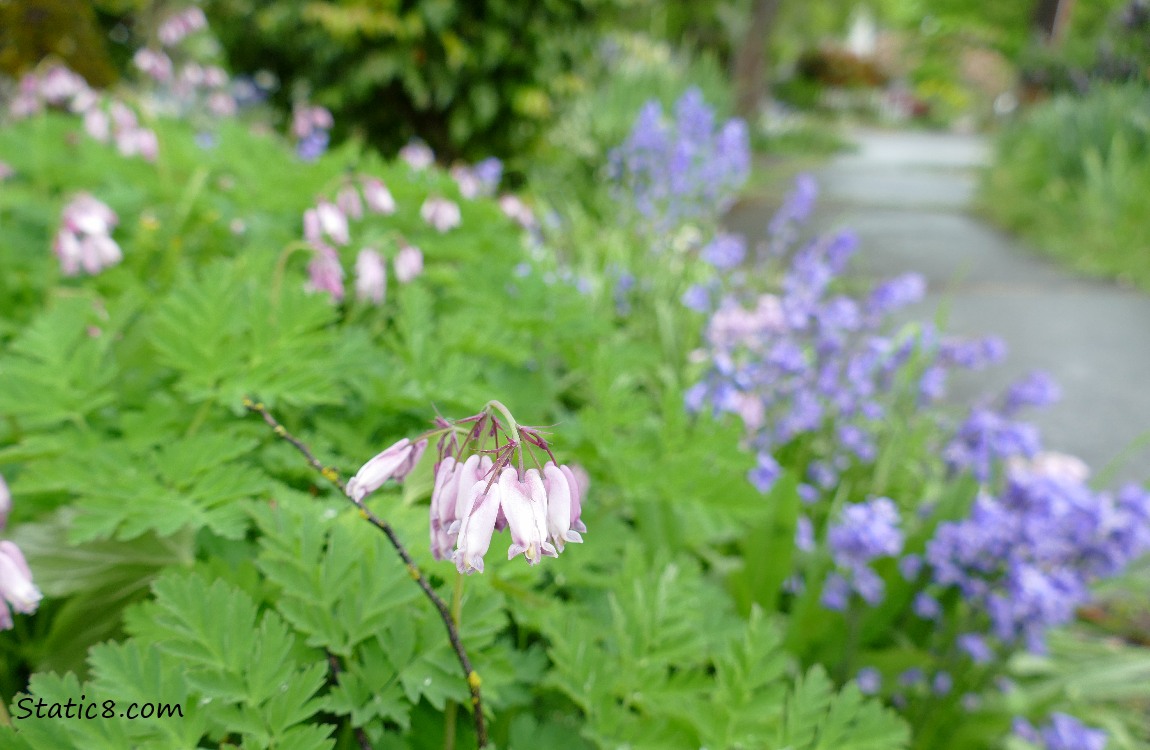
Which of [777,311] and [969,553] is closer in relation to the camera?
[969,553]

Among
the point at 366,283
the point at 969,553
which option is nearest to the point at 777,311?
the point at 969,553

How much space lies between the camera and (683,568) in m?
1.30

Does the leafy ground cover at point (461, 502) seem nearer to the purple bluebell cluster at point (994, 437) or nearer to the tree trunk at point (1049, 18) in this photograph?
the purple bluebell cluster at point (994, 437)

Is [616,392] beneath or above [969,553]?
above

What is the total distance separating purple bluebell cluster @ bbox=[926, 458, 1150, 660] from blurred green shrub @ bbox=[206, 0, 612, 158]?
4435 mm

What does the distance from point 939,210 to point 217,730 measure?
10076 millimetres

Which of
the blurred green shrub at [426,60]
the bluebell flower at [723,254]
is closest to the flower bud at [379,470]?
the bluebell flower at [723,254]

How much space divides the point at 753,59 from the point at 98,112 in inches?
476

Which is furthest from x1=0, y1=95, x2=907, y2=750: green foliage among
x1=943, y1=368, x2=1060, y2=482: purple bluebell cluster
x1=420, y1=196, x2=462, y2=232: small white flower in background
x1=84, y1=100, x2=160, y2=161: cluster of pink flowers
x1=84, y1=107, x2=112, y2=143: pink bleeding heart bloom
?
x1=84, y1=107, x2=112, y2=143: pink bleeding heart bloom

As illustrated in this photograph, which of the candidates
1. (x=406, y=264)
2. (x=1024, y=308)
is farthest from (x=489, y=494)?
(x=1024, y=308)

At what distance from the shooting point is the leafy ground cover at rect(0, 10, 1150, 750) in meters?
0.89

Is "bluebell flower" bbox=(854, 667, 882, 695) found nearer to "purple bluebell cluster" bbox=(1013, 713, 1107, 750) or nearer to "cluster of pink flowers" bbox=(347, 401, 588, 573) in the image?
"purple bluebell cluster" bbox=(1013, 713, 1107, 750)

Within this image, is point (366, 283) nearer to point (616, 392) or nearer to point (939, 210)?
point (616, 392)

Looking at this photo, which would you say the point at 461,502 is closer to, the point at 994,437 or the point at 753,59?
the point at 994,437
